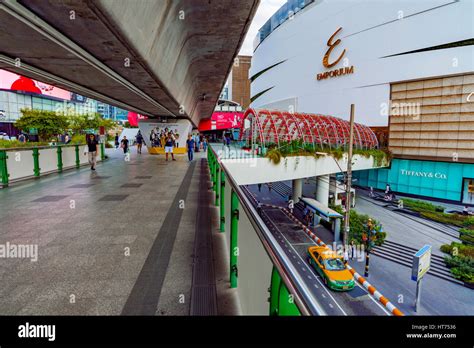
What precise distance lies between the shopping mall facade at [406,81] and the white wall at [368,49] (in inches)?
3.9

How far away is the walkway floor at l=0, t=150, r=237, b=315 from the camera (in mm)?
2857

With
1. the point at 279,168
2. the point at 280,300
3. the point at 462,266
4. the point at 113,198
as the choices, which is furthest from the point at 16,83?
the point at 462,266

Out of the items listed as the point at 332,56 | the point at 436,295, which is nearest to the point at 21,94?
the point at 332,56

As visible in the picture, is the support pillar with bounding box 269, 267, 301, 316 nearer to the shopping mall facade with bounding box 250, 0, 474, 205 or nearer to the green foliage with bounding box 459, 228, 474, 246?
the green foliage with bounding box 459, 228, 474, 246

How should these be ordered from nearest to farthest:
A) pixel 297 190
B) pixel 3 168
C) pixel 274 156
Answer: pixel 3 168 → pixel 274 156 → pixel 297 190

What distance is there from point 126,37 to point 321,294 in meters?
12.8

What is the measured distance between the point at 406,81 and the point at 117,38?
3429 cm

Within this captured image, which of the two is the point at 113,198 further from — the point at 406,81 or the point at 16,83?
the point at 16,83

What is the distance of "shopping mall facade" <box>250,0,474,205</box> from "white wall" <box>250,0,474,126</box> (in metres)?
0.10

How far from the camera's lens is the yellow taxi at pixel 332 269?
12.6m

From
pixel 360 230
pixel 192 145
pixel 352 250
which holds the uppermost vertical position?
pixel 192 145

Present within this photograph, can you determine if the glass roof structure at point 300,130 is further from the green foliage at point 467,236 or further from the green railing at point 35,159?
the green foliage at point 467,236

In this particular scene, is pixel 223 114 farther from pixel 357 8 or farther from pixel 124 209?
pixel 124 209

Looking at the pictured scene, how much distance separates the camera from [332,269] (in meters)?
13.3
